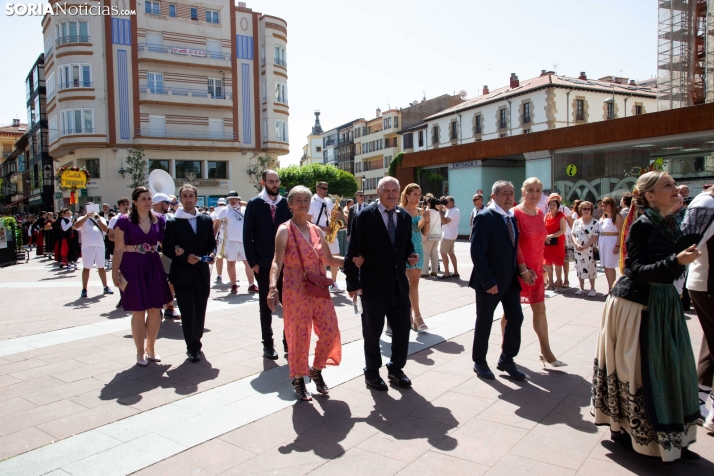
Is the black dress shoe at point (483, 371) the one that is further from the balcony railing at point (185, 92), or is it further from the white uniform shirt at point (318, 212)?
the balcony railing at point (185, 92)

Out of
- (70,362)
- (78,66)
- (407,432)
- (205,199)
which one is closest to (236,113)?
(205,199)

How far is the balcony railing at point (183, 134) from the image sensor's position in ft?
129

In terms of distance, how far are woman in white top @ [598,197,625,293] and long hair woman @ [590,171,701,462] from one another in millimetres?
5957

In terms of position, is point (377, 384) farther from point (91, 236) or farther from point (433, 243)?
point (91, 236)

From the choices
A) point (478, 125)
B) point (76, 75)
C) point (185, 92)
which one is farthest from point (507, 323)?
point (478, 125)

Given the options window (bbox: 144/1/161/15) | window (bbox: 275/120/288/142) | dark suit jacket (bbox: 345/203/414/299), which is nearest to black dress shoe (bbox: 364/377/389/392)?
dark suit jacket (bbox: 345/203/414/299)

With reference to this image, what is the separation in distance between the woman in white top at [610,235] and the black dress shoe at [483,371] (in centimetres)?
496

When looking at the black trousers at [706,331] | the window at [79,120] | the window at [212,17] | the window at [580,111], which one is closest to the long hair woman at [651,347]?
the black trousers at [706,331]

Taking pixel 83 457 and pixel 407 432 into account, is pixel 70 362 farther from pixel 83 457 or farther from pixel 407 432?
pixel 407 432

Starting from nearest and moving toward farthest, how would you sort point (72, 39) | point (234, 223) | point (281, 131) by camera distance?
point (234, 223), point (72, 39), point (281, 131)

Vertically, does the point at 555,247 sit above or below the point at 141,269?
below

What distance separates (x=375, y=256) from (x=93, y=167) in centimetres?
3951

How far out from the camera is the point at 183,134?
40594mm

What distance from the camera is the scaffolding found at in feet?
117
